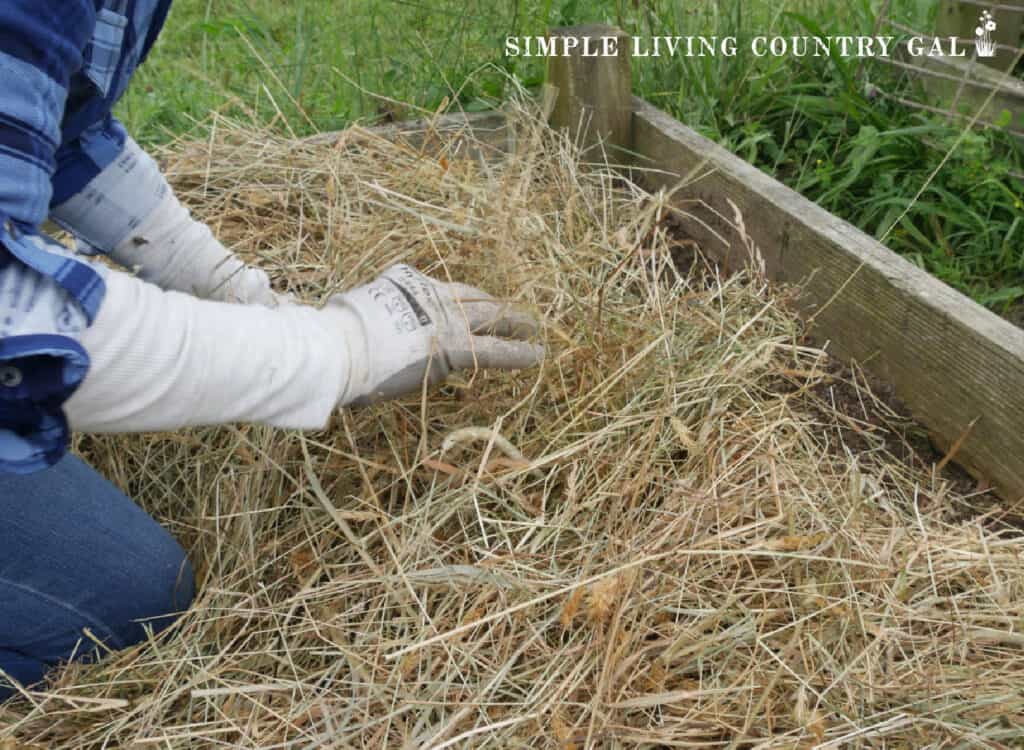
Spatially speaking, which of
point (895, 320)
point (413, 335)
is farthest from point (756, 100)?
point (413, 335)

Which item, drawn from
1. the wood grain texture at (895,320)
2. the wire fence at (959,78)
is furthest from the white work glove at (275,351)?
the wire fence at (959,78)

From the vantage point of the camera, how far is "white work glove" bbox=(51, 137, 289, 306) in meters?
1.31

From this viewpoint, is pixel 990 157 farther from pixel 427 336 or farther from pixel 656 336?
pixel 427 336

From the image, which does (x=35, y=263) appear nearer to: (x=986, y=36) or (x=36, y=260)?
(x=36, y=260)

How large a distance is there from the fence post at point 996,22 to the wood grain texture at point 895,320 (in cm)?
63

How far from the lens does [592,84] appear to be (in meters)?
1.97

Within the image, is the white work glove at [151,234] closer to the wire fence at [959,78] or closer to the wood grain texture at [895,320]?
the wood grain texture at [895,320]

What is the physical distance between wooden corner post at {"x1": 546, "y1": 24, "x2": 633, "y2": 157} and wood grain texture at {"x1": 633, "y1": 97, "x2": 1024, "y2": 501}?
25 cm

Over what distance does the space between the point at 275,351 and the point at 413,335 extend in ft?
0.57

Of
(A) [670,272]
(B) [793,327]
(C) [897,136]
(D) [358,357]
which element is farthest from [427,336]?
(C) [897,136]

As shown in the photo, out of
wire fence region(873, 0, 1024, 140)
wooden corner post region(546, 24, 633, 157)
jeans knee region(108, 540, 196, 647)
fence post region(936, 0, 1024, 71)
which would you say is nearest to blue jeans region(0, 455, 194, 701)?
jeans knee region(108, 540, 196, 647)

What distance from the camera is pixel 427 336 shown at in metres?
1.12

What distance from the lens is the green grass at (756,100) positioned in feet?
5.91

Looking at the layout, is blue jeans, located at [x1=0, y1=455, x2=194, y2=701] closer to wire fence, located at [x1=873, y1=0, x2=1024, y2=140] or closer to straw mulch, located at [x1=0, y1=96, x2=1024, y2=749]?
straw mulch, located at [x1=0, y1=96, x2=1024, y2=749]
